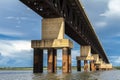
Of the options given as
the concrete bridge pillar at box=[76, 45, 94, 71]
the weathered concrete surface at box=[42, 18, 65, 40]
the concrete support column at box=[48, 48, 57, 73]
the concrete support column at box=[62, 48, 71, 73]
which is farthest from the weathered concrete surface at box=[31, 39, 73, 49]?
the concrete bridge pillar at box=[76, 45, 94, 71]

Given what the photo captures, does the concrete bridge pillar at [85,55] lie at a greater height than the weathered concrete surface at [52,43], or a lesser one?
lesser

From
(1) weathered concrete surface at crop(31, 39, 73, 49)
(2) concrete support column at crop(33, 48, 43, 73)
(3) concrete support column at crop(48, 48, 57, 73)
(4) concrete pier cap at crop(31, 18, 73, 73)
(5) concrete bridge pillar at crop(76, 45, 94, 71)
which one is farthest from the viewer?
→ (5) concrete bridge pillar at crop(76, 45, 94, 71)

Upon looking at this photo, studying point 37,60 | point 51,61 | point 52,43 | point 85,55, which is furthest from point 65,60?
point 85,55

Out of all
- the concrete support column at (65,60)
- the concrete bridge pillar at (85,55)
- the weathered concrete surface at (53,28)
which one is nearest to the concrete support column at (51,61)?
the concrete support column at (65,60)

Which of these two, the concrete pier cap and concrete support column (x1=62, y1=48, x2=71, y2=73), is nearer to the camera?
the concrete pier cap

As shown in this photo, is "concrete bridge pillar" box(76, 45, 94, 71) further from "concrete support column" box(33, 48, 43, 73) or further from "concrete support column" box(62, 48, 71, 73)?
"concrete support column" box(33, 48, 43, 73)

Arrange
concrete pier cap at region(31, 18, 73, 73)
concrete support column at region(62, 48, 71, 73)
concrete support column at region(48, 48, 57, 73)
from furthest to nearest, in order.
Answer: concrete support column at region(48, 48, 57, 73) < concrete support column at region(62, 48, 71, 73) < concrete pier cap at region(31, 18, 73, 73)

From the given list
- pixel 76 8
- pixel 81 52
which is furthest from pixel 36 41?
pixel 81 52

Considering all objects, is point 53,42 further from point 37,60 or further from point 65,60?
point 37,60

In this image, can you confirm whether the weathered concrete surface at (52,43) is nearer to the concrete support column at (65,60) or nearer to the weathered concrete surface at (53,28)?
the concrete support column at (65,60)

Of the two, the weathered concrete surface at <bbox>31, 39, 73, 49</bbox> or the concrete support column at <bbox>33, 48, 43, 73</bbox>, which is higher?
the weathered concrete surface at <bbox>31, 39, 73, 49</bbox>

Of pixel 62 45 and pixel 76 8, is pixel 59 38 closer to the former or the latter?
pixel 62 45

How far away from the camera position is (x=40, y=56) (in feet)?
168

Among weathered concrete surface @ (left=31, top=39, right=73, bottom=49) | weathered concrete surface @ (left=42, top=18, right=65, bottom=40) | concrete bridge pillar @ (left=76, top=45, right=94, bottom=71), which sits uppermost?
weathered concrete surface @ (left=42, top=18, right=65, bottom=40)
